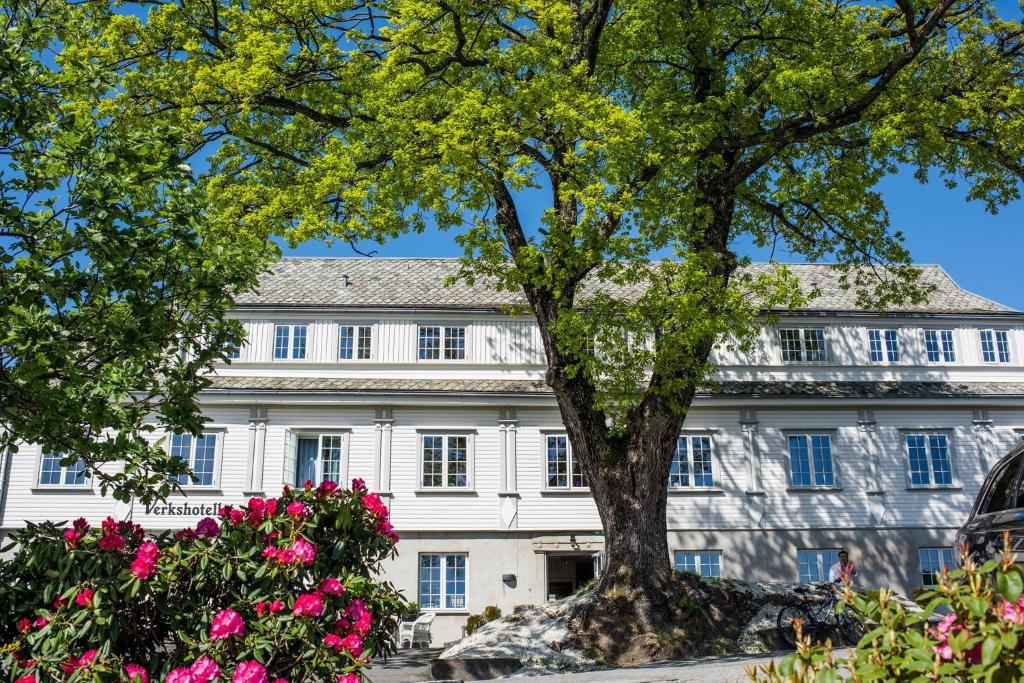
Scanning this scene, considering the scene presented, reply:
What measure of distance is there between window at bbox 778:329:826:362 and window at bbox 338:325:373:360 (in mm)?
12726

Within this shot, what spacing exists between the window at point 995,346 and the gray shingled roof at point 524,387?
1.29 m

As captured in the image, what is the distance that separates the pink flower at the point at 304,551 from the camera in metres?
6.49

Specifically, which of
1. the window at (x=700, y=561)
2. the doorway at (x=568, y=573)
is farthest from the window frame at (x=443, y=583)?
the window at (x=700, y=561)

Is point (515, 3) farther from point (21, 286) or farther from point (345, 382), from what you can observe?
point (345, 382)

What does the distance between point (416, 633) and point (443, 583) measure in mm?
2085

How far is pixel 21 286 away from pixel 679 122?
10.8 m

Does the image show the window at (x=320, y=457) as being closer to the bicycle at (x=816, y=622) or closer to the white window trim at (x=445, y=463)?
the white window trim at (x=445, y=463)

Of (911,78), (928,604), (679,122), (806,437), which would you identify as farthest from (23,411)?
(806,437)

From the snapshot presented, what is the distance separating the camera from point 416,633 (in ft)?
73.7

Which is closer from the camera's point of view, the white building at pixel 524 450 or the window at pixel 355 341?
the white building at pixel 524 450

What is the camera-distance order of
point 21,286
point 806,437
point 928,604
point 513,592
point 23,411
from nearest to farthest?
point 928,604
point 21,286
point 23,411
point 513,592
point 806,437

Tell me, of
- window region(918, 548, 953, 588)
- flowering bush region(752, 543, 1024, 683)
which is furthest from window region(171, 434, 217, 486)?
flowering bush region(752, 543, 1024, 683)

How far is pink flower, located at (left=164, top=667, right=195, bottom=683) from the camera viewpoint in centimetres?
577

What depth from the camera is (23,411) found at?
28.5ft
